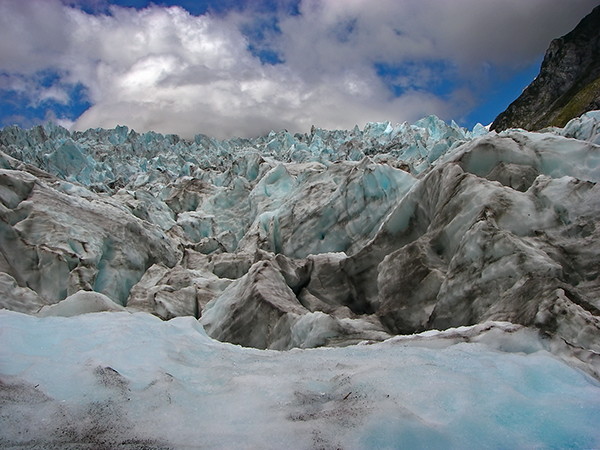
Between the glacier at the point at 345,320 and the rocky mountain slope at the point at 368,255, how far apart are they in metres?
0.04

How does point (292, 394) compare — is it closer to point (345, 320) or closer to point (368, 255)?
point (345, 320)

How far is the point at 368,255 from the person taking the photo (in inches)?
462

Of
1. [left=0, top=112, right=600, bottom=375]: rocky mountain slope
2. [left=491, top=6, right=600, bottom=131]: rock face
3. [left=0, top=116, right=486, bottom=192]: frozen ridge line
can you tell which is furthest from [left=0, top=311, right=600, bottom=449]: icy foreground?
[left=491, top=6, right=600, bottom=131]: rock face

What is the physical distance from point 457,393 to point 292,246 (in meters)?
15.2

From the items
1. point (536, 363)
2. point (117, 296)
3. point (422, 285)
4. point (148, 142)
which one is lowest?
point (117, 296)

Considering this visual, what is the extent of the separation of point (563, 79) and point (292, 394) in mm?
81782

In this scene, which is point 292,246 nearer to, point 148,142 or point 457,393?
point 457,393

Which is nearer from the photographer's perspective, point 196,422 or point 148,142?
point 196,422

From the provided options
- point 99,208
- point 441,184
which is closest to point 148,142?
point 99,208

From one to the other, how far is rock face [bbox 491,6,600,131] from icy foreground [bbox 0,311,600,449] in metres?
64.5

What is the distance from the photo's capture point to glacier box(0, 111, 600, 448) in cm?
359

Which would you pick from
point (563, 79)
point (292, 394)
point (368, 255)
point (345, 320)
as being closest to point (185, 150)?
point (563, 79)

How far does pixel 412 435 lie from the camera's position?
3.32 meters

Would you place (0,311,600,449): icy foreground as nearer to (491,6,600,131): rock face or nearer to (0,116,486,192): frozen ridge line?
(0,116,486,192): frozen ridge line
